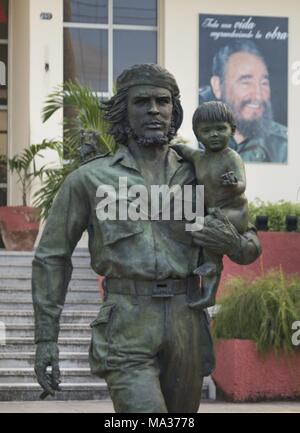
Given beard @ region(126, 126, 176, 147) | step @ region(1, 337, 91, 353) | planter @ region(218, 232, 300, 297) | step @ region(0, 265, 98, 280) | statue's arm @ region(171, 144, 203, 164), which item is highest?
beard @ region(126, 126, 176, 147)

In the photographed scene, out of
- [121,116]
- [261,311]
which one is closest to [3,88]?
[261,311]

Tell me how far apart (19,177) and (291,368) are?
7.62 metres

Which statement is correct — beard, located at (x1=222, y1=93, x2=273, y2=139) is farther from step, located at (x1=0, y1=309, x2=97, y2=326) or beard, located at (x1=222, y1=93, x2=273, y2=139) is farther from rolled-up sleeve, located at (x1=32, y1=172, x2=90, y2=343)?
rolled-up sleeve, located at (x1=32, y1=172, x2=90, y2=343)

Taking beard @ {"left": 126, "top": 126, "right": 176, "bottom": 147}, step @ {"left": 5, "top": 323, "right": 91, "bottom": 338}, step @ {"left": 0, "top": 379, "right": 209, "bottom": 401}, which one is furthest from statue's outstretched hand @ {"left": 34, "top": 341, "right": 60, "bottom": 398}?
step @ {"left": 5, "top": 323, "right": 91, "bottom": 338}

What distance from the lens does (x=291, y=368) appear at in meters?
14.5

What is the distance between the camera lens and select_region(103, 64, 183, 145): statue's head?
6.64 metres

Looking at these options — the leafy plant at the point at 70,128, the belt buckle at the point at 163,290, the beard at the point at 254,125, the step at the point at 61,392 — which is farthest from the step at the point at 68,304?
the belt buckle at the point at 163,290

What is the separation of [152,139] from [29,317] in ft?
31.4

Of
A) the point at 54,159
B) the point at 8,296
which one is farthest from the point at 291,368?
the point at 54,159

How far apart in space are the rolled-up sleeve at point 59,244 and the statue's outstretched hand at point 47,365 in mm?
186

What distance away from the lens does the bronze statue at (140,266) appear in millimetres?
6391

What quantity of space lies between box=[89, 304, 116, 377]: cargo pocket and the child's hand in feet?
A: 2.54
